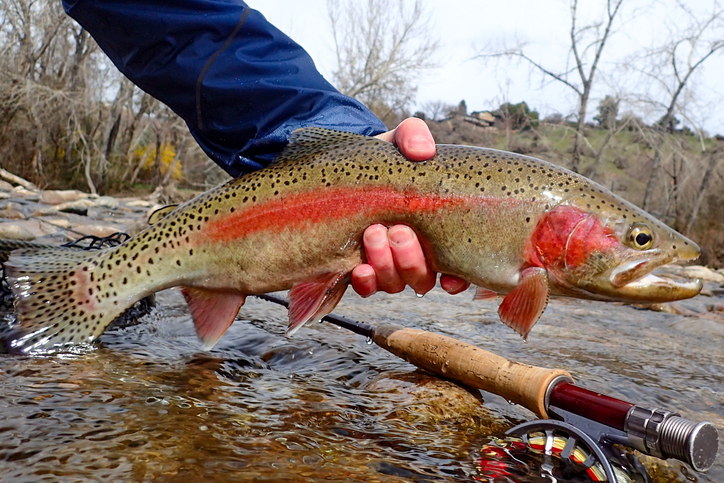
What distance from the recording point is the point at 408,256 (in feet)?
7.34

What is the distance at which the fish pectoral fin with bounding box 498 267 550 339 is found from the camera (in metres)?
1.98

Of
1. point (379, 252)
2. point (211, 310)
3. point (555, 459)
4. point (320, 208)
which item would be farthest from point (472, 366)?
point (211, 310)

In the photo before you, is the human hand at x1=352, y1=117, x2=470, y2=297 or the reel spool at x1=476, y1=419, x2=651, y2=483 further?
the human hand at x1=352, y1=117, x2=470, y2=297

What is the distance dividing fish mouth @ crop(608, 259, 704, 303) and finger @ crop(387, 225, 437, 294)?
68cm

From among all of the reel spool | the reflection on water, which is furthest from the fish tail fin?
the reel spool

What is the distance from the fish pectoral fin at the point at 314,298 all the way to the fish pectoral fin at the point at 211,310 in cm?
27

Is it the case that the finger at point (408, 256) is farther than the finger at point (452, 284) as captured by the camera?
No

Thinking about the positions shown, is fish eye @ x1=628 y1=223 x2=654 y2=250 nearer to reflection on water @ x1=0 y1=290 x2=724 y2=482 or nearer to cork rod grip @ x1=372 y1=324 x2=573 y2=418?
cork rod grip @ x1=372 y1=324 x2=573 y2=418

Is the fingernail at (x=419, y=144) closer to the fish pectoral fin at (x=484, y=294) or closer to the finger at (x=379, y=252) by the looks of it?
the finger at (x=379, y=252)

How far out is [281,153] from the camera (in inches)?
95.0

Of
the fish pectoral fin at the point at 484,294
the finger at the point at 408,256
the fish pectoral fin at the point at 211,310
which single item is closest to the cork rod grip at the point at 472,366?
the fish pectoral fin at the point at 484,294

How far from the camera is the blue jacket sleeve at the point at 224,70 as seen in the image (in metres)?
2.54

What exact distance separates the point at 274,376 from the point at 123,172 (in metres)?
23.7

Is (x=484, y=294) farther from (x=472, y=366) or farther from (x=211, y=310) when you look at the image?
(x=211, y=310)
